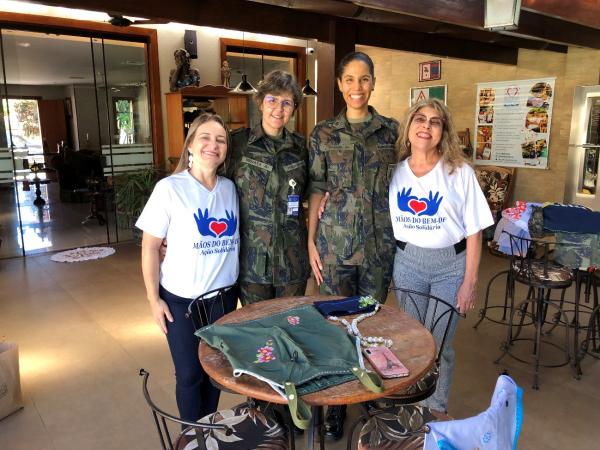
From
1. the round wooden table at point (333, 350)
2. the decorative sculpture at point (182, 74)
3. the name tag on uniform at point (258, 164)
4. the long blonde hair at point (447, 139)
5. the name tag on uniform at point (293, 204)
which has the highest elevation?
the decorative sculpture at point (182, 74)

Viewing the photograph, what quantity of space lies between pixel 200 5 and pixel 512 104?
179 inches

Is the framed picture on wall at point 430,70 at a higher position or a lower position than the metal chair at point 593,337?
higher

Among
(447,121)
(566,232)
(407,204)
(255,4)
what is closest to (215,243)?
(407,204)

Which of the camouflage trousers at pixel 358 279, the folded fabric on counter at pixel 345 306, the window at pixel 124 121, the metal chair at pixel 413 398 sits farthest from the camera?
the window at pixel 124 121

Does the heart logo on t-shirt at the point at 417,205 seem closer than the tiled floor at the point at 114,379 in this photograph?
Yes

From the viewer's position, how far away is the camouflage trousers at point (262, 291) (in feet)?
7.18

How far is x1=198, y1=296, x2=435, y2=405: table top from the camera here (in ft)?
4.16

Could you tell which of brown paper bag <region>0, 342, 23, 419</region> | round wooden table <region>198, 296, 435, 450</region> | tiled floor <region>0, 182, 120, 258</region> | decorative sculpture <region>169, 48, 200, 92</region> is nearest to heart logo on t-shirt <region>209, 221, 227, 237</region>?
round wooden table <region>198, 296, 435, 450</region>

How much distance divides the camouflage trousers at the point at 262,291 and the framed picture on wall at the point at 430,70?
20.3ft

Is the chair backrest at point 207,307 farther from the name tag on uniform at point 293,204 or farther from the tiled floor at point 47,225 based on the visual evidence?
the tiled floor at point 47,225

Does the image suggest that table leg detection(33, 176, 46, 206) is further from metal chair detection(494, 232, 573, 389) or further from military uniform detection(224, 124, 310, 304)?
metal chair detection(494, 232, 573, 389)

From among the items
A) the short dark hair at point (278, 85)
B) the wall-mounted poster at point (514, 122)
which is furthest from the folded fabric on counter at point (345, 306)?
the wall-mounted poster at point (514, 122)

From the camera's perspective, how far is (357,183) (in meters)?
2.24

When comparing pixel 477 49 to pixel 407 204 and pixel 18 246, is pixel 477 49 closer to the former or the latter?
pixel 407 204
